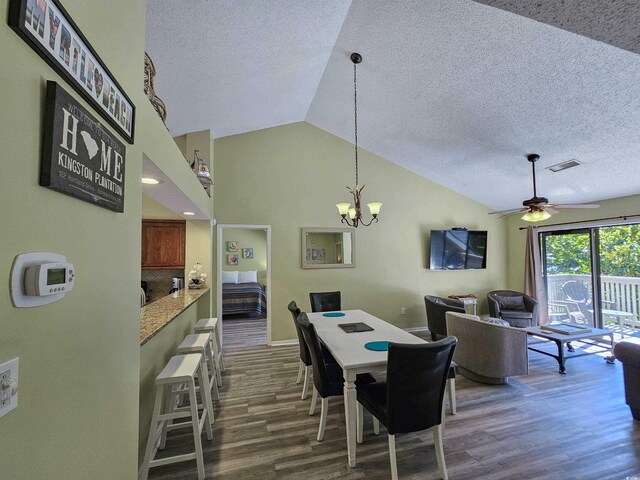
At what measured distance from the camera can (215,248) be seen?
455 centimetres

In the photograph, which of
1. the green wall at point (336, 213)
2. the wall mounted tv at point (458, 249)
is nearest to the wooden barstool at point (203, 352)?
the green wall at point (336, 213)

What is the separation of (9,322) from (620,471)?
345 cm

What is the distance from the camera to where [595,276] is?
474 cm

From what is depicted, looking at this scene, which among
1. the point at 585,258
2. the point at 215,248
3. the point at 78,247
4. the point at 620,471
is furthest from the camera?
the point at 585,258

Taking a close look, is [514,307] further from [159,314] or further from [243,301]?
[159,314]

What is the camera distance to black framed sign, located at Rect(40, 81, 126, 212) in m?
0.72

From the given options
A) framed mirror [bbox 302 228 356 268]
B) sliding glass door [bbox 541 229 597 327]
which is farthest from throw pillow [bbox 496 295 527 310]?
framed mirror [bbox 302 228 356 268]

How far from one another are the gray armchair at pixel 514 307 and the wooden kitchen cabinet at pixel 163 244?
569 centimetres

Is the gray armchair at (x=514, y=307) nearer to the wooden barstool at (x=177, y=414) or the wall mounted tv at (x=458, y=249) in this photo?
the wall mounted tv at (x=458, y=249)

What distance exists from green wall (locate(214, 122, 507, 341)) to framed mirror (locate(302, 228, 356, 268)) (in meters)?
0.11

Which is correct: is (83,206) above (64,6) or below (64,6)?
below

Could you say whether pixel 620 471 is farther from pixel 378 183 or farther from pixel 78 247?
pixel 378 183

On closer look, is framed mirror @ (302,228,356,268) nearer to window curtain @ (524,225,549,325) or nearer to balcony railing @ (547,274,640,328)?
window curtain @ (524,225,549,325)

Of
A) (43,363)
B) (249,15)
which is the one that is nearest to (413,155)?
(249,15)
